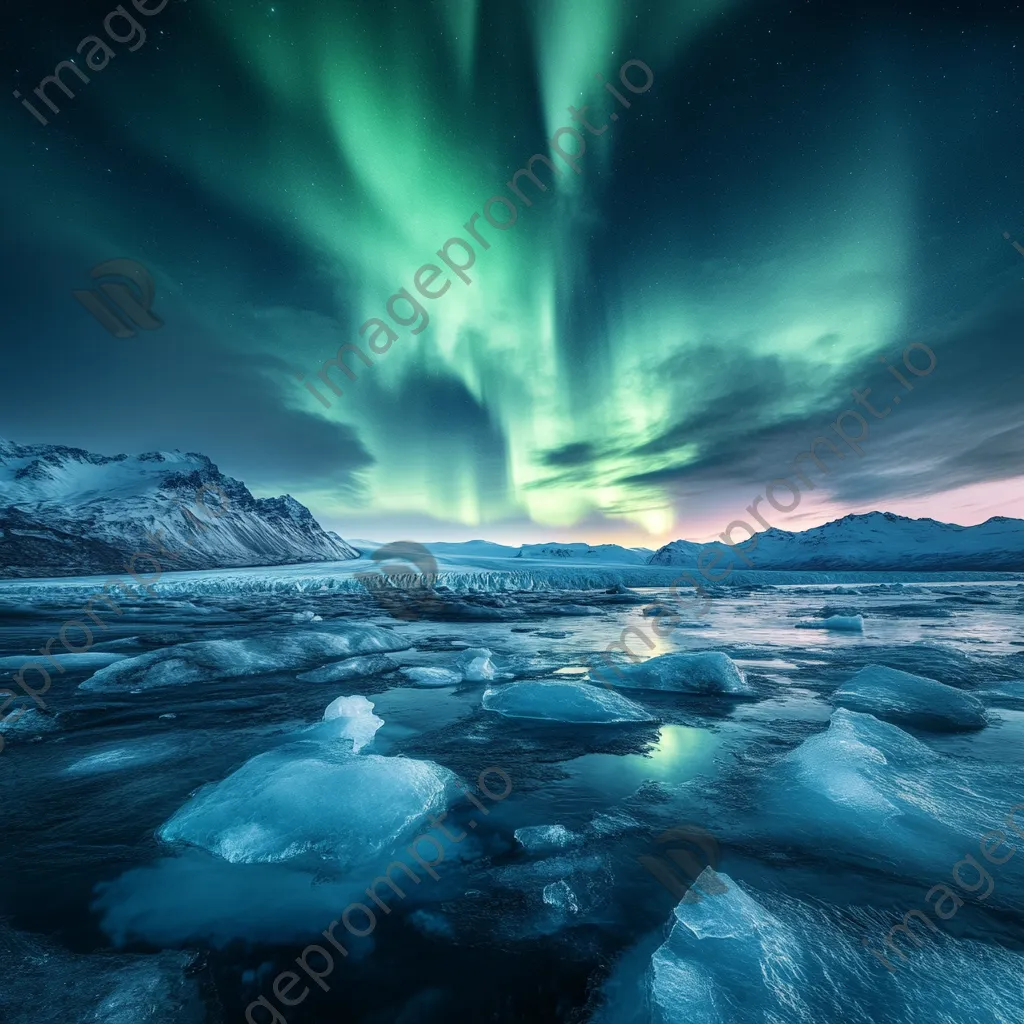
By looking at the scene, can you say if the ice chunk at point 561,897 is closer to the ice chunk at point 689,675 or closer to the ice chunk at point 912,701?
the ice chunk at point 689,675

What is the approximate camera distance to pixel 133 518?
339 feet

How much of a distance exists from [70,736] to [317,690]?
316cm

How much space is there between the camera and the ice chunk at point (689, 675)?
7.72m

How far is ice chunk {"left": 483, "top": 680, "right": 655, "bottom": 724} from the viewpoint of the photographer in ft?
20.5

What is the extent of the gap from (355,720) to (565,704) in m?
2.92

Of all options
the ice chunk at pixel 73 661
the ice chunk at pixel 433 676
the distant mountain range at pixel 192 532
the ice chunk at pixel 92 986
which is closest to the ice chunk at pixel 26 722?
the ice chunk at pixel 73 661

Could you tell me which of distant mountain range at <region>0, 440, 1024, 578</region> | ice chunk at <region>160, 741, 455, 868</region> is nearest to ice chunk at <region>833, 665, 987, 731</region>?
ice chunk at <region>160, 741, 455, 868</region>

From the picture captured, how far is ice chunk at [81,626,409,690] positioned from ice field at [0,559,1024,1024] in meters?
0.93

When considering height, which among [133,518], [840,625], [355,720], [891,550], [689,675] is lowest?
[840,625]

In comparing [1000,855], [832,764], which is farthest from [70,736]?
[1000,855]

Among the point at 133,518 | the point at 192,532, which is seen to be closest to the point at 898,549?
the point at 192,532

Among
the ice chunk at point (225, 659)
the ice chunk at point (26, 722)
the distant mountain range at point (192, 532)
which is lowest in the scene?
the ice chunk at point (26, 722)

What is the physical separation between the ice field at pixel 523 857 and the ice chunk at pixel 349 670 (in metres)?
1.37

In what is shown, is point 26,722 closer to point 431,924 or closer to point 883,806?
point 431,924
